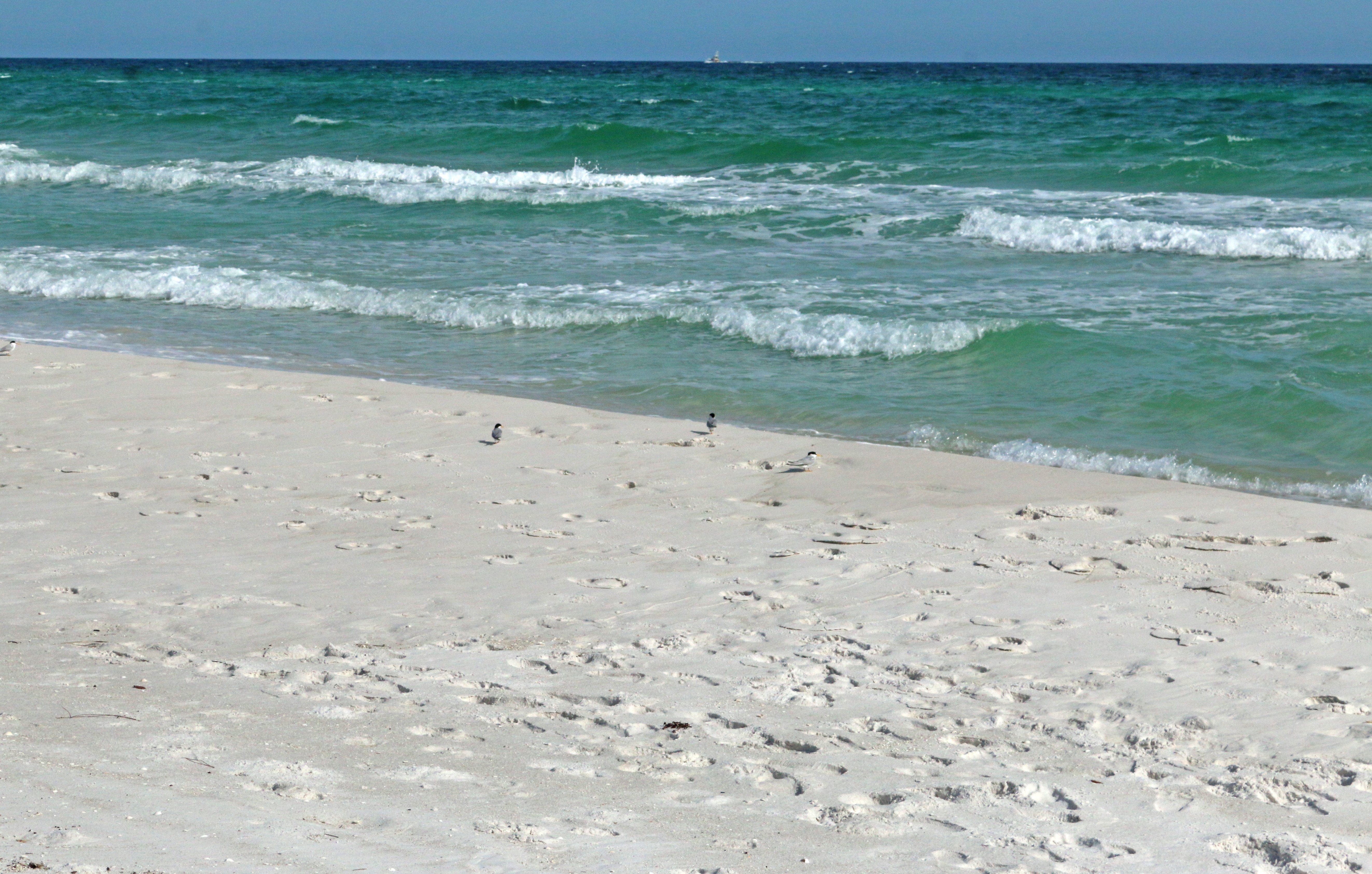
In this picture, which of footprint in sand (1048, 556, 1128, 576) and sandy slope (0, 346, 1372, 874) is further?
footprint in sand (1048, 556, 1128, 576)

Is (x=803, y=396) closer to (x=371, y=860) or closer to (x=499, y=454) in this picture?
(x=499, y=454)

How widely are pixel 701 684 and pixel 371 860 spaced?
147cm

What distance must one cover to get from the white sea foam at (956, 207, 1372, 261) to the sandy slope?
7825 millimetres

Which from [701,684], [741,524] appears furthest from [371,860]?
[741,524]

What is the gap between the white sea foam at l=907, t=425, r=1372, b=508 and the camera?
668 cm

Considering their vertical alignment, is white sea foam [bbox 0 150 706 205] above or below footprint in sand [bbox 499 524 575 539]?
above

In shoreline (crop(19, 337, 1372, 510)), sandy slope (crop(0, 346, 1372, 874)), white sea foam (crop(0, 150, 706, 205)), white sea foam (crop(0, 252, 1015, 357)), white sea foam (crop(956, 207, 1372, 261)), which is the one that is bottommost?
sandy slope (crop(0, 346, 1372, 874))

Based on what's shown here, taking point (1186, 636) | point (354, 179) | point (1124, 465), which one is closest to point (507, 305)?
point (1124, 465)

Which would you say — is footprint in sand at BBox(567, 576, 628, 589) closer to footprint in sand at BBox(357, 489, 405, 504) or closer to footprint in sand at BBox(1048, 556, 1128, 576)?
footprint in sand at BBox(357, 489, 405, 504)

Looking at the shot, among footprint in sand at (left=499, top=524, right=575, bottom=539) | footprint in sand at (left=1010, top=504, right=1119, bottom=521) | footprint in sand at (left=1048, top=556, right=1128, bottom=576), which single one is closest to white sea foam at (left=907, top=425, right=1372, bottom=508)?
footprint in sand at (left=1010, top=504, right=1119, bottom=521)

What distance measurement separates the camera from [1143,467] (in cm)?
704

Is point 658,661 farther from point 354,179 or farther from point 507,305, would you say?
point 354,179

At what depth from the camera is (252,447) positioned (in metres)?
7.12

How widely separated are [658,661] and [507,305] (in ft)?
23.8
